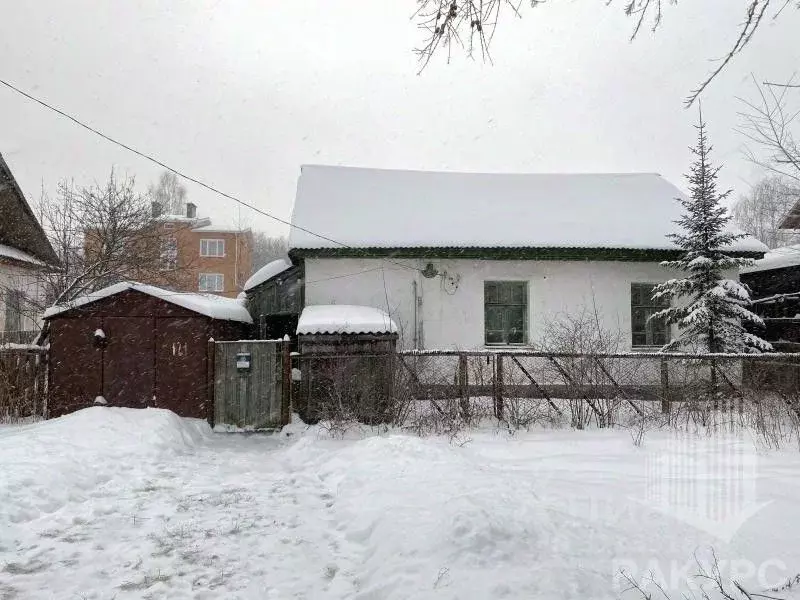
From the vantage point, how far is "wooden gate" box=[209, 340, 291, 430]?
364 inches

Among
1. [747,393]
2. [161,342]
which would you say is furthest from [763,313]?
[161,342]

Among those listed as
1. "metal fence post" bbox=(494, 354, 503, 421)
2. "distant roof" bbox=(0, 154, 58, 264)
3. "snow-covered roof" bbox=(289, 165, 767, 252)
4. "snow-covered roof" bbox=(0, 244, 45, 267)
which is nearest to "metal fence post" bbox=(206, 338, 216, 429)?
"snow-covered roof" bbox=(289, 165, 767, 252)

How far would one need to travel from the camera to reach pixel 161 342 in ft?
32.0

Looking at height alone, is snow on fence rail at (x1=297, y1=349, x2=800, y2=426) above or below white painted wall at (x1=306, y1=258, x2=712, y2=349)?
below

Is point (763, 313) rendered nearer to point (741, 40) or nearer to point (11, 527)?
point (741, 40)

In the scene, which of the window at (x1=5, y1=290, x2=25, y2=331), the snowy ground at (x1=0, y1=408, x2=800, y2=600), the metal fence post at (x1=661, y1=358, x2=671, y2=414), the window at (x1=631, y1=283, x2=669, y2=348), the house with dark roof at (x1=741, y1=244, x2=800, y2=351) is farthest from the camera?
the window at (x1=5, y1=290, x2=25, y2=331)

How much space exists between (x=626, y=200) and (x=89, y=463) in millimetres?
14834

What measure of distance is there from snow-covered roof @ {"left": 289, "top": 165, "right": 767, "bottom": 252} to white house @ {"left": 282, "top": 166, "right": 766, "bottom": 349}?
5 centimetres

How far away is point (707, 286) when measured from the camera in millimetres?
12328

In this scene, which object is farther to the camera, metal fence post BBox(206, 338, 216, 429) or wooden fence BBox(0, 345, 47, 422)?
wooden fence BBox(0, 345, 47, 422)

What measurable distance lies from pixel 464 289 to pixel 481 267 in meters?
0.70

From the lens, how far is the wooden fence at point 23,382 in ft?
31.1

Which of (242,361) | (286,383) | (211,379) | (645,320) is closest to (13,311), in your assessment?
(211,379)

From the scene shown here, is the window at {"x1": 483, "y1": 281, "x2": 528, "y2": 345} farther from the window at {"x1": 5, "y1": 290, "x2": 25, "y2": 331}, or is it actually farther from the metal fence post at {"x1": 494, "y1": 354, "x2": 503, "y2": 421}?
the window at {"x1": 5, "y1": 290, "x2": 25, "y2": 331}
